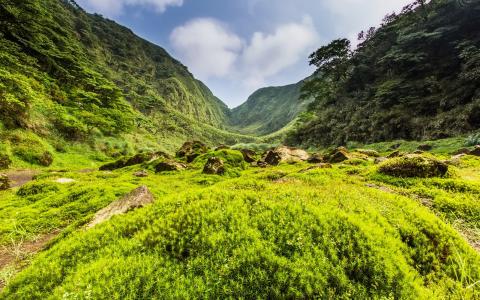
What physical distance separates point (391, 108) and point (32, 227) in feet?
166

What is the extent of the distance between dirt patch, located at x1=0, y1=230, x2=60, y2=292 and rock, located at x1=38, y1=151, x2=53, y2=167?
24171mm

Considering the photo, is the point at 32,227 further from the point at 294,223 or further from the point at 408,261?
the point at 408,261

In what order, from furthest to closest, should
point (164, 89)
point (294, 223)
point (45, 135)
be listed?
point (164, 89)
point (45, 135)
point (294, 223)

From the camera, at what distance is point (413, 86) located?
43125 mm

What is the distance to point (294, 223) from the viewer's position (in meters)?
4.85

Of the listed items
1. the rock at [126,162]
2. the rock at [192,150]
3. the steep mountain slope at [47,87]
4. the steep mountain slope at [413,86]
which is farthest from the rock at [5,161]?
the steep mountain slope at [413,86]

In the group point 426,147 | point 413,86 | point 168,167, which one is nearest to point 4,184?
point 168,167

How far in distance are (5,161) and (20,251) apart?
79.9 ft

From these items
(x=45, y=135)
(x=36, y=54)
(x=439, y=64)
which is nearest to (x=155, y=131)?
(x=36, y=54)

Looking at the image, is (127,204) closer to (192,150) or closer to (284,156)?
(284,156)

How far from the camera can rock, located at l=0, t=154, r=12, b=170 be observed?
895 inches

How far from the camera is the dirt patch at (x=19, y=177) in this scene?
1879 cm

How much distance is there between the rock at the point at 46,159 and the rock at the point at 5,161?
3.55m

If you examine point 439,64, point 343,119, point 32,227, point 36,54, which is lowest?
point 32,227
